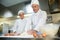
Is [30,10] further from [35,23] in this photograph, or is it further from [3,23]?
[3,23]

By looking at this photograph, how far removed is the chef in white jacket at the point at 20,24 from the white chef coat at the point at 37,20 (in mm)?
54

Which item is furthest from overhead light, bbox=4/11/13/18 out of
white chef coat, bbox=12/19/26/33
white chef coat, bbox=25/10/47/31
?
white chef coat, bbox=25/10/47/31

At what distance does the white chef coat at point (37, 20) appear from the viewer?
1.53 meters

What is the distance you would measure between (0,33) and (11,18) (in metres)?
0.22

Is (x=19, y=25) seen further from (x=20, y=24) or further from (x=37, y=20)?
(x=37, y=20)

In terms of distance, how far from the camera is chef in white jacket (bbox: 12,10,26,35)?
1.64m

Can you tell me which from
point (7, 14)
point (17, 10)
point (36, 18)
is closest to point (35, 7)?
point (36, 18)

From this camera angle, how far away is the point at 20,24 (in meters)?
1.67

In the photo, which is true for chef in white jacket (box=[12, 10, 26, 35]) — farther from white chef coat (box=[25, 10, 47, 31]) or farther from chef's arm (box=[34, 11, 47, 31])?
chef's arm (box=[34, 11, 47, 31])

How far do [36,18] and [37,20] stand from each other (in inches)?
0.9

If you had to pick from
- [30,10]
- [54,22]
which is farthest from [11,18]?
[54,22]

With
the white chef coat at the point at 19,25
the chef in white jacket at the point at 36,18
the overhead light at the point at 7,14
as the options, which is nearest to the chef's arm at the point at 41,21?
the chef in white jacket at the point at 36,18

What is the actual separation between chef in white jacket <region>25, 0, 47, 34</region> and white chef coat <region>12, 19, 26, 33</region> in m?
0.07

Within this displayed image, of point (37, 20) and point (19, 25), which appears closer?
point (37, 20)
